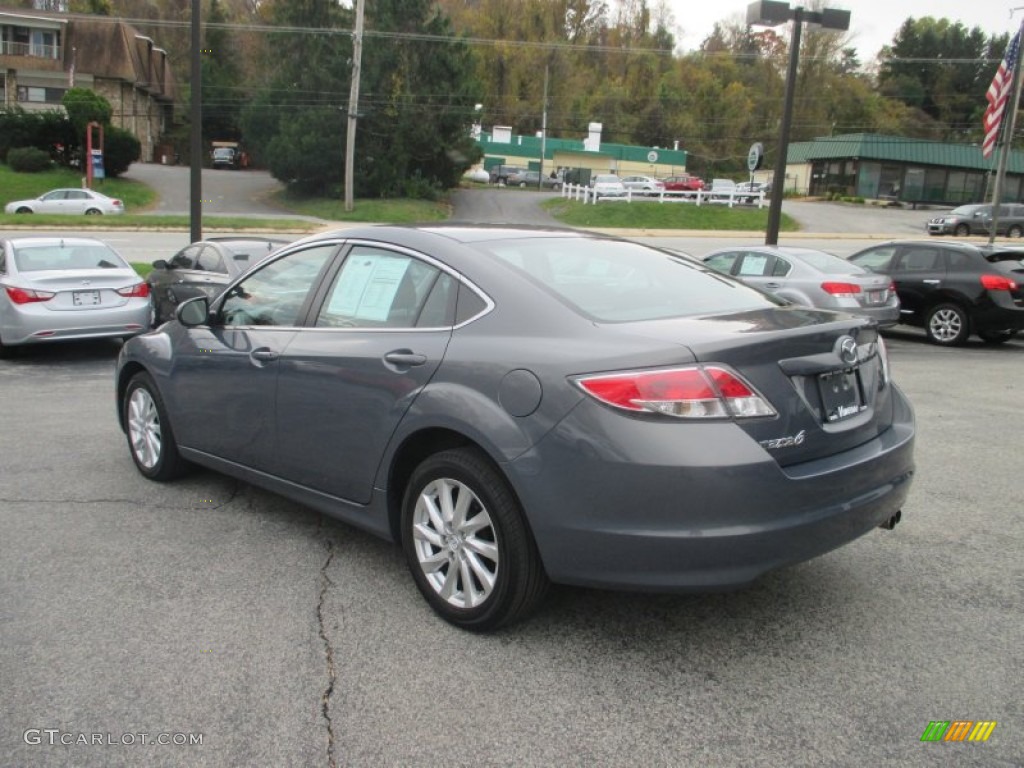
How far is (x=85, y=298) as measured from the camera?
10492mm

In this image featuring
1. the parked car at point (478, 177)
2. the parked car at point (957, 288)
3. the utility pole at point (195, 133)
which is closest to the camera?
the parked car at point (957, 288)

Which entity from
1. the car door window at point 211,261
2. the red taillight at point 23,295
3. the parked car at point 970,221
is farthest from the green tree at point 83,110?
the parked car at point 970,221

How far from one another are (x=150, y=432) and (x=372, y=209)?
3625cm

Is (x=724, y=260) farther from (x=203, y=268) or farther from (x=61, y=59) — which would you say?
(x=61, y=59)

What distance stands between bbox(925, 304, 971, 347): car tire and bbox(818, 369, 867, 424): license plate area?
10.8 metres

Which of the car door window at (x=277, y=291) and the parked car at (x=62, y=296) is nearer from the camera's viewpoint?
the car door window at (x=277, y=291)

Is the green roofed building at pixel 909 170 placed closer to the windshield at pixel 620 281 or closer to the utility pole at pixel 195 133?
the utility pole at pixel 195 133

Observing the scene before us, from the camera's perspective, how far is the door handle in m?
3.68

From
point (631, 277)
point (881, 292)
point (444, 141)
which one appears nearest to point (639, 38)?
point (444, 141)

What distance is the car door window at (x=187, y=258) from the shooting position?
1267 cm

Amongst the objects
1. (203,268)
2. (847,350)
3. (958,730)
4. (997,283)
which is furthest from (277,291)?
(997,283)

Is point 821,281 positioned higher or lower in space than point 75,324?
higher

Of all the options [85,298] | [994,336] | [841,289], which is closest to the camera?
[85,298]

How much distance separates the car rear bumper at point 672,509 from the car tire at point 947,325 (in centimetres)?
1123
